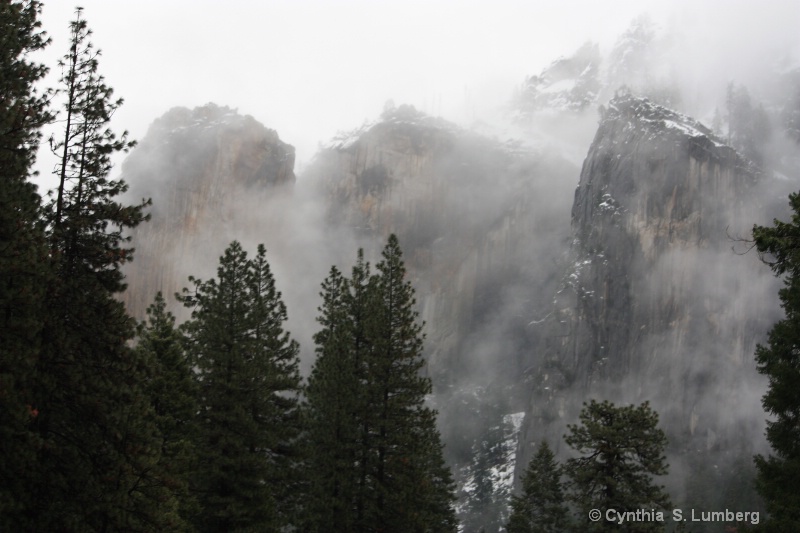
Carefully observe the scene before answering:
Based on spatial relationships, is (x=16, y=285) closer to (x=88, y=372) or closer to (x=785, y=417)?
(x=88, y=372)

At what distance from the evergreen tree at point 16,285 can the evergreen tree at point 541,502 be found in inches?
1150

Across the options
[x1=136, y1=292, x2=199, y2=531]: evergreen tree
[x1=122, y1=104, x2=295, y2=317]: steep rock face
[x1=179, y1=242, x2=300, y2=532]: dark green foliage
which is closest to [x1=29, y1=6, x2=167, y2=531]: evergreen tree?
[x1=136, y1=292, x2=199, y2=531]: evergreen tree

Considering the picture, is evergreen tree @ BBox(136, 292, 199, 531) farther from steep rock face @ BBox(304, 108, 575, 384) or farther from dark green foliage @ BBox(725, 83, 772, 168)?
steep rock face @ BBox(304, 108, 575, 384)

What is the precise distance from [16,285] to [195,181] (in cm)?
11400

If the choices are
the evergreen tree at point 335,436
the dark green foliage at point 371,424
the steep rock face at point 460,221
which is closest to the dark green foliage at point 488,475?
the steep rock face at point 460,221

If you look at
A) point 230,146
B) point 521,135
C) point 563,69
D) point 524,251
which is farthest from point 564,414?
point 563,69

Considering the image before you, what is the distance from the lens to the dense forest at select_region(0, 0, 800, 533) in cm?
1098

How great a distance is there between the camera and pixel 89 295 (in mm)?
12250

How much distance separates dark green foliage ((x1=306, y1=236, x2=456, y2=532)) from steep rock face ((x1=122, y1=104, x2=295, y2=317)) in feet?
300

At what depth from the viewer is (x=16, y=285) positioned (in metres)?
10.6

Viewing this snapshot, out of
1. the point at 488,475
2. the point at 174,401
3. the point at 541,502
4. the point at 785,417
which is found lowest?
the point at 541,502

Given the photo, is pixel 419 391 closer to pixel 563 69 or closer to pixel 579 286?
pixel 579 286

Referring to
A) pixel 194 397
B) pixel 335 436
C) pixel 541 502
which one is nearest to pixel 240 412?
pixel 194 397

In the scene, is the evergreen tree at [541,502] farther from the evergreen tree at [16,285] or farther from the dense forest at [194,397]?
the evergreen tree at [16,285]
